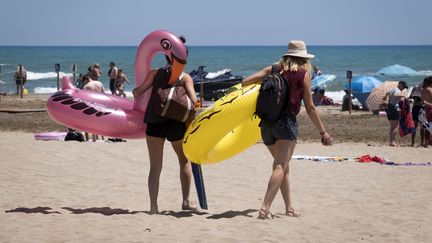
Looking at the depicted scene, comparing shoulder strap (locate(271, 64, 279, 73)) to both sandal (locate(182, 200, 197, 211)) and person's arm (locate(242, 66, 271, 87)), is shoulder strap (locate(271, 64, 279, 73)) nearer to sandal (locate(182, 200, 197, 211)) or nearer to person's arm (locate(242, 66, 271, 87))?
person's arm (locate(242, 66, 271, 87))

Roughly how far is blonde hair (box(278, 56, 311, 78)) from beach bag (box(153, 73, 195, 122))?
2.74ft

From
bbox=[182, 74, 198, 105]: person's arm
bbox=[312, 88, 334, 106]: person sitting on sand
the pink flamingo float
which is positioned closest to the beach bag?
bbox=[182, 74, 198, 105]: person's arm

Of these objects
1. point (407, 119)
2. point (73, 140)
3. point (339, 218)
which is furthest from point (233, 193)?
point (407, 119)

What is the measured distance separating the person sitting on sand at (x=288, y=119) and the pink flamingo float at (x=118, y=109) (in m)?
0.96

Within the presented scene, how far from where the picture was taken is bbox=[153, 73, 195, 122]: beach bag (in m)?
6.65

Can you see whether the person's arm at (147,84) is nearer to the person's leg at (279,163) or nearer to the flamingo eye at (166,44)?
the flamingo eye at (166,44)

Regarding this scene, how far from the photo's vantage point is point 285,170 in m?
6.68

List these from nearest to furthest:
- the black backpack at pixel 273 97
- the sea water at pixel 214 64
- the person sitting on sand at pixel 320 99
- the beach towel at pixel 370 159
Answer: the black backpack at pixel 273 97, the beach towel at pixel 370 159, the person sitting on sand at pixel 320 99, the sea water at pixel 214 64

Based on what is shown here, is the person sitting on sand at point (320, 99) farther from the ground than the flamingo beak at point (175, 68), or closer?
closer

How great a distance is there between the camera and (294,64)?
6.51m

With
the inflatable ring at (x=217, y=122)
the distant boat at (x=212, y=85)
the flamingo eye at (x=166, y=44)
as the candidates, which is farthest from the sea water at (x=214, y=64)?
the inflatable ring at (x=217, y=122)

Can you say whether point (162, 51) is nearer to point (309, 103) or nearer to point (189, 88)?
point (189, 88)

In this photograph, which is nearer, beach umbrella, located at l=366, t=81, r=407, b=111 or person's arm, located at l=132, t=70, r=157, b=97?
person's arm, located at l=132, t=70, r=157, b=97

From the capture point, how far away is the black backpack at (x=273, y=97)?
6391mm
